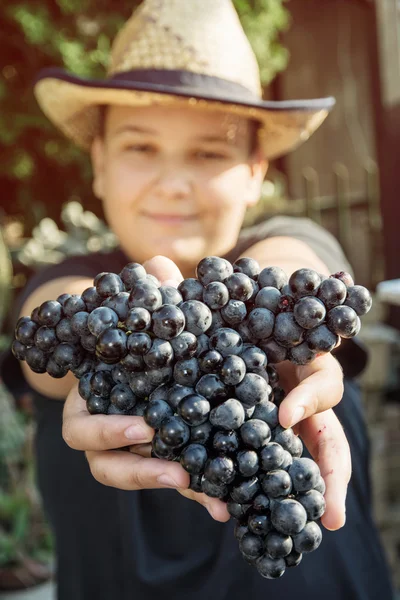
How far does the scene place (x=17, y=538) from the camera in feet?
7.02

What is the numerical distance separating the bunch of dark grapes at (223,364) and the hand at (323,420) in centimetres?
3

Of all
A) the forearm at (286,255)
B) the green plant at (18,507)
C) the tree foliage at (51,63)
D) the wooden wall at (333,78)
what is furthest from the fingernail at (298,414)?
the wooden wall at (333,78)

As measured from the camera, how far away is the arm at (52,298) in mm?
1115

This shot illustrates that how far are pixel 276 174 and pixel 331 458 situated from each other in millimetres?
4724

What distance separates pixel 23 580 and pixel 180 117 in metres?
1.93

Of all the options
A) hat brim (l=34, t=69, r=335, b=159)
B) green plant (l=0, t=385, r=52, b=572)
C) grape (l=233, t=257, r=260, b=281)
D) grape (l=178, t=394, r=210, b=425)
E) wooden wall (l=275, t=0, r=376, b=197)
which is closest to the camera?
grape (l=178, t=394, r=210, b=425)

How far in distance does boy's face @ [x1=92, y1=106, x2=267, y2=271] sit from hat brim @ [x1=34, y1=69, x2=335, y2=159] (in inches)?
1.7

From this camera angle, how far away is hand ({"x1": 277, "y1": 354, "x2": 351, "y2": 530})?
2.06ft

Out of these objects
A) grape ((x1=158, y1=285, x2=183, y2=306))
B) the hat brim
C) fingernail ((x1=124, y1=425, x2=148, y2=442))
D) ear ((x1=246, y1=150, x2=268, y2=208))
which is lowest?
fingernail ((x1=124, y1=425, x2=148, y2=442))

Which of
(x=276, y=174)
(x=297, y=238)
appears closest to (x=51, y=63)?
(x=276, y=174)

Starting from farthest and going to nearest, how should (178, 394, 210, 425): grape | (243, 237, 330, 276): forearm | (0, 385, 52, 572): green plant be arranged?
1. (0, 385, 52, 572): green plant
2. (243, 237, 330, 276): forearm
3. (178, 394, 210, 425): grape

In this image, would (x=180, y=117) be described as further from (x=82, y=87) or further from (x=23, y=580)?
(x=23, y=580)

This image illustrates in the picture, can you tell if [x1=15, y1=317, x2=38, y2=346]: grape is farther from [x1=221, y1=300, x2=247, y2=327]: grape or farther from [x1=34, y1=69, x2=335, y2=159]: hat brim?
[x1=34, y1=69, x2=335, y2=159]: hat brim

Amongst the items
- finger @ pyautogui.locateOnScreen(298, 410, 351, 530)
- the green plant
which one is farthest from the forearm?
the green plant
